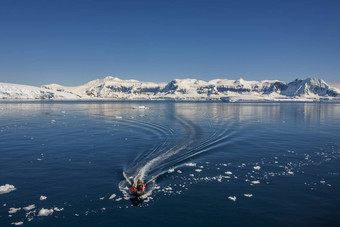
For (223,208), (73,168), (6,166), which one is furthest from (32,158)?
(223,208)

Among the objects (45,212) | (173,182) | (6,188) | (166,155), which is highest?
(166,155)

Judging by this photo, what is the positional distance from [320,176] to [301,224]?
947cm

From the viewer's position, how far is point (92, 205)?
50.9 feet

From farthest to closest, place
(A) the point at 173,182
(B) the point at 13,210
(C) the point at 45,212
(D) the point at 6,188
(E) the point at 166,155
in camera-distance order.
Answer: (E) the point at 166,155 < (A) the point at 173,182 < (D) the point at 6,188 < (B) the point at 13,210 < (C) the point at 45,212

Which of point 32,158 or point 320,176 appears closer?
point 320,176

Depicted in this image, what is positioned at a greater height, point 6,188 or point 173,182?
point 6,188

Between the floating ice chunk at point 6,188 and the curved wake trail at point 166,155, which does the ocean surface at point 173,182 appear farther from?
the floating ice chunk at point 6,188

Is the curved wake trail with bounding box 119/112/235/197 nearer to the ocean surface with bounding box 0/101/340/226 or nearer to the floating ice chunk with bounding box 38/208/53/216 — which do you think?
the ocean surface with bounding box 0/101/340/226

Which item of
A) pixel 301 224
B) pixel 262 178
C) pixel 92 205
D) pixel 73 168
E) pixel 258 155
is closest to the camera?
pixel 301 224

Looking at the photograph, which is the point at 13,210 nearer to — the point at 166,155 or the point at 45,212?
the point at 45,212

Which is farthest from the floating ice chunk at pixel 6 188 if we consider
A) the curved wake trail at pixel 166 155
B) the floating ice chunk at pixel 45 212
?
the curved wake trail at pixel 166 155

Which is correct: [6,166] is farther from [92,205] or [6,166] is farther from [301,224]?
[301,224]

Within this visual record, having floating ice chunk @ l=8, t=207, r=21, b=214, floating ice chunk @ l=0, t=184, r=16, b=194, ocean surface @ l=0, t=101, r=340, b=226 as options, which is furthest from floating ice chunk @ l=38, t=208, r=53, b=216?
floating ice chunk @ l=0, t=184, r=16, b=194

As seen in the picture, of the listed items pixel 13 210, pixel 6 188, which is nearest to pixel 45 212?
pixel 13 210
